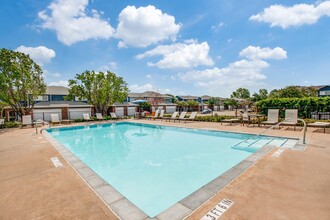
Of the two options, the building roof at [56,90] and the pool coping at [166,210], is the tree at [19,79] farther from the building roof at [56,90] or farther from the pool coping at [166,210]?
the building roof at [56,90]

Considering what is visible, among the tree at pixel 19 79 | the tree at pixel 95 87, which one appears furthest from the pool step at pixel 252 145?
the tree at pixel 19 79

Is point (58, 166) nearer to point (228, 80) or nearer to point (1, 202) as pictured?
point (1, 202)

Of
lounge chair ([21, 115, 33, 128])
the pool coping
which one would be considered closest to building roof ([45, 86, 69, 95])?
lounge chair ([21, 115, 33, 128])

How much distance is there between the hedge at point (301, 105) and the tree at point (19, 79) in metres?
22.6

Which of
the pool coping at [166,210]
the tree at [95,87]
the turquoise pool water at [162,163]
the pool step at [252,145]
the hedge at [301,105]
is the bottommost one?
the turquoise pool water at [162,163]

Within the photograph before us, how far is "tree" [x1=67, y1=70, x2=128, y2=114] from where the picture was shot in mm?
21688

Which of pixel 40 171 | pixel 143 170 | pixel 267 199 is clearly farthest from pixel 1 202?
pixel 267 199

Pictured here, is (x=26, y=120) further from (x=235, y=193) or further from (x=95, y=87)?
(x=235, y=193)

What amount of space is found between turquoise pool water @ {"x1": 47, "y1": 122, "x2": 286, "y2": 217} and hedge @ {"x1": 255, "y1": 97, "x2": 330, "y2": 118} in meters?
7.93

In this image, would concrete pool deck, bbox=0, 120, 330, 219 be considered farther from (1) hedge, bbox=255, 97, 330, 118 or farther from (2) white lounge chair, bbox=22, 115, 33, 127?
(2) white lounge chair, bbox=22, 115, 33, 127

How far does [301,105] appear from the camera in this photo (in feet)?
48.2

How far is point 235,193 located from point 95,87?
2177 centimetres

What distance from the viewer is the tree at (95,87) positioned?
21.7 meters

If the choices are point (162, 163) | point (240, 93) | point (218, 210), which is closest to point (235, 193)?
point (218, 210)
